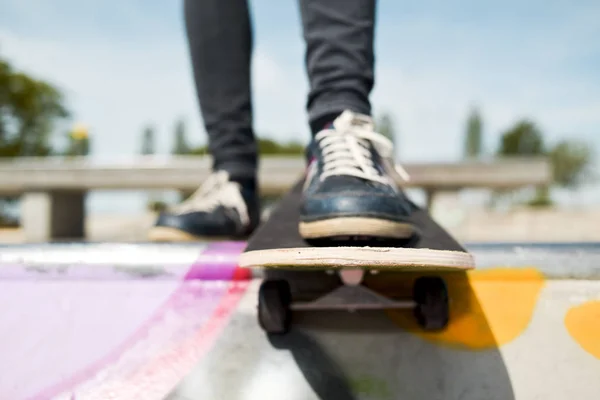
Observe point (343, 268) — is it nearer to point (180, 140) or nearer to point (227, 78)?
point (227, 78)

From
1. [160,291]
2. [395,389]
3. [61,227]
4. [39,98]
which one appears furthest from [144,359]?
[39,98]

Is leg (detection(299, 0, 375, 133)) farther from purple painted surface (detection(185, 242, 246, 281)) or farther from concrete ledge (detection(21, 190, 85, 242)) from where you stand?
concrete ledge (detection(21, 190, 85, 242))

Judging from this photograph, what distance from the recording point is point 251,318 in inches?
33.0

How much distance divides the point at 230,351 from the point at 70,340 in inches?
11.2

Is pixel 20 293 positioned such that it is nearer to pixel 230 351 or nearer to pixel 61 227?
pixel 230 351

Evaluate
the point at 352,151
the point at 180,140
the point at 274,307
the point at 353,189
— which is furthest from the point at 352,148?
the point at 180,140

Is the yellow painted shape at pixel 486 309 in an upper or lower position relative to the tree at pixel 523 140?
upper

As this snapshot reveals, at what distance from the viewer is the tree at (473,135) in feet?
248

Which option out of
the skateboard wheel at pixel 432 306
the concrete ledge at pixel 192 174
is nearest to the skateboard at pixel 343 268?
the skateboard wheel at pixel 432 306

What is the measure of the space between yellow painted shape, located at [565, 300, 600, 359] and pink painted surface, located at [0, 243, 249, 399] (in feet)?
1.88

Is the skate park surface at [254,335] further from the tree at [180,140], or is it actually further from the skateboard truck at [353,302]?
the tree at [180,140]

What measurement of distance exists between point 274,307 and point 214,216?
1.52 ft

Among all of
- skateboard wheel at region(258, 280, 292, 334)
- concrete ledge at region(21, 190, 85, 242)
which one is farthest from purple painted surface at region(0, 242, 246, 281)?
concrete ledge at region(21, 190, 85, 242)

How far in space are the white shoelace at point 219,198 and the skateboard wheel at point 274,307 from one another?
45 centimetres
